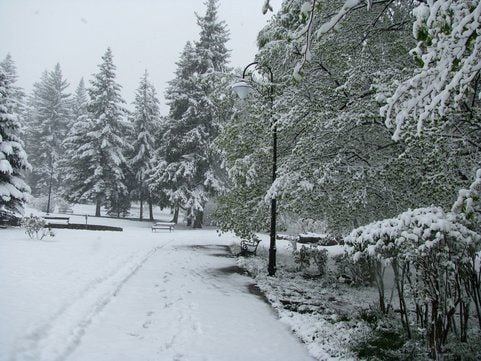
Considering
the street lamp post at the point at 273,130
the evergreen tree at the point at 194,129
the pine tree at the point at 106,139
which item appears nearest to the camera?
the street lamp post at the point at 273,130

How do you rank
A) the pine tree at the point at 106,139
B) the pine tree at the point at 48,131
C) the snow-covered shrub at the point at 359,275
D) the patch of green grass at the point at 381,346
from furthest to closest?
the pine tree at the point at 48,131 < the pine tree at the point at 106,139 < the snow-covered shrub at the point at 359,275 < the patch of green grass at the point at 381,346

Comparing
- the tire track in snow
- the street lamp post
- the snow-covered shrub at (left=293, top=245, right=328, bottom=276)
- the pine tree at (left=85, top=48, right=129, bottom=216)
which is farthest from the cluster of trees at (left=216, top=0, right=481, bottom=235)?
the pine tree at (left=85, top=48, right=129, bottom=216)

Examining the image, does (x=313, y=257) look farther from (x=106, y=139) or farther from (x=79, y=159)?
(x=79, y=159)

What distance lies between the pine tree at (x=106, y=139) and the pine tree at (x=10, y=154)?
1285 cm

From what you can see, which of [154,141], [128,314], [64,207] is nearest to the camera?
[128,314]

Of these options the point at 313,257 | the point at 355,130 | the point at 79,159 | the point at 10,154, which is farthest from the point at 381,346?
the point at 79,159

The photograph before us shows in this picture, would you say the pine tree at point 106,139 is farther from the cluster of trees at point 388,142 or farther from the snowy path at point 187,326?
the snowy path at point 187,326

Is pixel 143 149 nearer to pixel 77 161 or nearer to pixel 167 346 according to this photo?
pixel 77 161

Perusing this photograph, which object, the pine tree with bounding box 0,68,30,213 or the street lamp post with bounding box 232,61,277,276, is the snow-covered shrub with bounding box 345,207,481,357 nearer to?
the street lamp post with bounding box 232,61,277,276

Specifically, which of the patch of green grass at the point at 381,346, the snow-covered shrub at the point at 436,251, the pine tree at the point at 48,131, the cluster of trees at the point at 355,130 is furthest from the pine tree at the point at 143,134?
the snow-covered shrub at the point at 436,251

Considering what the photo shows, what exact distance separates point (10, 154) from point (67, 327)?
18.7 meters

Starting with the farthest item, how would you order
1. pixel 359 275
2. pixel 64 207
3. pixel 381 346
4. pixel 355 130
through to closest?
pixel 64 207
pixel 359 275
pixel 355 130
pixel 381 346

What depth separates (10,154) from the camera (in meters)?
20.5

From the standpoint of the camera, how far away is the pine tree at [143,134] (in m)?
37.9
